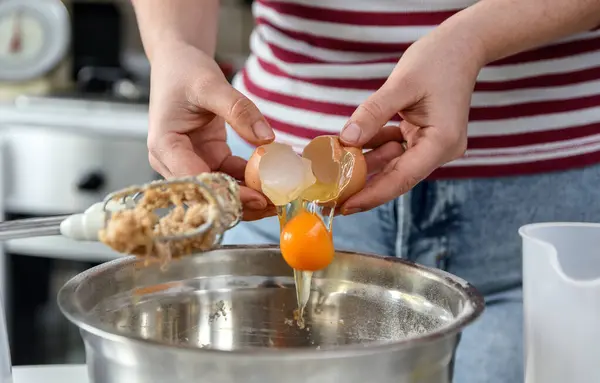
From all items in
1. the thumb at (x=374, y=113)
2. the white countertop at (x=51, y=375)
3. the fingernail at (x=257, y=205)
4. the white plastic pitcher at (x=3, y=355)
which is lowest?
the white countertop at (x=51, y=375)

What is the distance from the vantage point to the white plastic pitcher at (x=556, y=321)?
58cm

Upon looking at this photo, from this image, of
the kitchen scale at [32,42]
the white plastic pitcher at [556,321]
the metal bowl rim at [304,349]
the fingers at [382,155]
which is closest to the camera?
the metal bowl rim at [304,349]

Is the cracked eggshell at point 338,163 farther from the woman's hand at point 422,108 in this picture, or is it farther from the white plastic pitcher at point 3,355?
the white plastic pitcher at point 3,355

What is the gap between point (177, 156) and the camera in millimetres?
764

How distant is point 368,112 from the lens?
0.72 meters

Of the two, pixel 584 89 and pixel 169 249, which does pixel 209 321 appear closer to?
pixel 169 249

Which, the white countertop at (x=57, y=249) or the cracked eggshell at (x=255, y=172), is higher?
the cracked eggshell at (x=255, y=172)

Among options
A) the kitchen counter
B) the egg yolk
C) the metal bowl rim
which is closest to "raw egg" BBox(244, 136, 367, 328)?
the egg yolk

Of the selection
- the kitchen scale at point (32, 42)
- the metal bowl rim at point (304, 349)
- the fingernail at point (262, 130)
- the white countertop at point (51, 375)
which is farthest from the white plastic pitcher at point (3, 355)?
the kitchen scale at point (32, 42)

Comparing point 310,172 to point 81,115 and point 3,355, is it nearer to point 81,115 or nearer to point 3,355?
point 3,355

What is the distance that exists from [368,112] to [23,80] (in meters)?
1.64

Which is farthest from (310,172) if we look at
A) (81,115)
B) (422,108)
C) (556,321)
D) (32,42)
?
(32,42)

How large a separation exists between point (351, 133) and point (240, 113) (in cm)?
10

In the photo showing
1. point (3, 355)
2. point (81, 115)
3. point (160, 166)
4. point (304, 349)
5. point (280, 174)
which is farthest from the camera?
point (81, 115)
